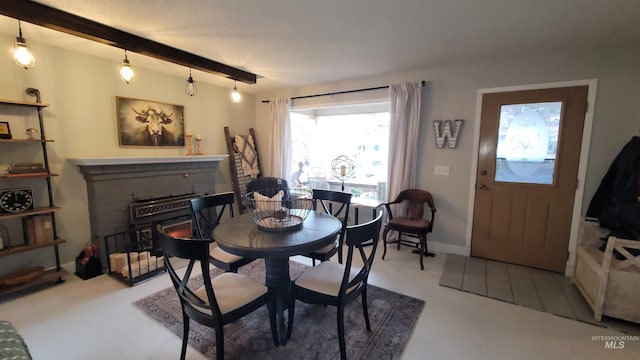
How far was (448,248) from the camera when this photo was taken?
3525 mm

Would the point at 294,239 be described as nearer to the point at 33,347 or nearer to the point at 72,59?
the point at 33,347

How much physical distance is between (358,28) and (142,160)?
115 inches

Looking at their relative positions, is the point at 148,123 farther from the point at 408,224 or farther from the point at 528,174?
the point at 528,174

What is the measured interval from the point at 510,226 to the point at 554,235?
408mm

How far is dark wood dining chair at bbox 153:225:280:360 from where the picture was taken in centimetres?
144

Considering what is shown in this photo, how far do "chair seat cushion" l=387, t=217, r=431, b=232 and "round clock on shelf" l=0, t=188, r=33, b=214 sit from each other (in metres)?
3.81

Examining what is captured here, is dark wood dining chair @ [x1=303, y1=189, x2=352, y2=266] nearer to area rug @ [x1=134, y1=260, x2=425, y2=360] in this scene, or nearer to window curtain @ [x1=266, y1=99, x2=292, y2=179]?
area rug @ [x1=134, y1=260, x2=425, y2=360]

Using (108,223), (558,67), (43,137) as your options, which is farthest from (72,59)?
(558,67)

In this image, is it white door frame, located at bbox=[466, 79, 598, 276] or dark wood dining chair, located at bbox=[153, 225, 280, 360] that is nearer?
dark wood dining chair, located at bbox=[153, 225, 280, 360]

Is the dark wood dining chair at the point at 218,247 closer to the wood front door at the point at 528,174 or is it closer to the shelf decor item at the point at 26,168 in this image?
the shelf decor item at the point at 26,168

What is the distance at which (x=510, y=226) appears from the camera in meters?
3.18

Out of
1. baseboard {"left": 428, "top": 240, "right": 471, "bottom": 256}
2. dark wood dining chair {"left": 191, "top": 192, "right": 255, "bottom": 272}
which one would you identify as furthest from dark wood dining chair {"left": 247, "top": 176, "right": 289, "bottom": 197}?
baseboard {"left": 428, "top": 240, "right": 471, "bottom": 256}

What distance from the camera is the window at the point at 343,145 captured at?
461 centimetres

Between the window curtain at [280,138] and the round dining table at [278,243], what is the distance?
2.49 meters
